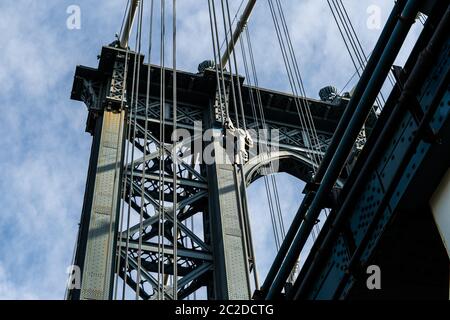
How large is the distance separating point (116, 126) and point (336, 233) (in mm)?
9599

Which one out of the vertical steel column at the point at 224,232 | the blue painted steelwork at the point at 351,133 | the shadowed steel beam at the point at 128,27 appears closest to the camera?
the blue painted steelwork at the point at 351,133

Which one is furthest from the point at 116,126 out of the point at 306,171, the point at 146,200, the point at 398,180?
the point at 398,180

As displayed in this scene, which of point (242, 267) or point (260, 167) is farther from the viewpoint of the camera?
point (260, 167)

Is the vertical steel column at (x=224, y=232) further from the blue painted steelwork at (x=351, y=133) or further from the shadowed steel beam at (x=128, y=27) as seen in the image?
the blue painted steelwork at (x=351, y=133)

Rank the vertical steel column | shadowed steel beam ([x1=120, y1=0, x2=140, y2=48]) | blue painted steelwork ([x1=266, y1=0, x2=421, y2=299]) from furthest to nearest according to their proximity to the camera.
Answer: shadowed steel beam ([x1=120, y1=0, x2=140, y2=48]) < the vertical steel column < blue painted steelwork ([x1=266, y1=0, x2=421, y2=299])

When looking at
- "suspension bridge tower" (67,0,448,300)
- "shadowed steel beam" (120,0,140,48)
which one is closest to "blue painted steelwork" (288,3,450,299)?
"suspension bridge tower" (67,0,448,300)

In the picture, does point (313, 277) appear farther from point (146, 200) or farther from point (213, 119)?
point (213, 119)

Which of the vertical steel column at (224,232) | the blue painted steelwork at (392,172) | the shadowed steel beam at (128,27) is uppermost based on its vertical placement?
the shadowed steel beam at (128,27)

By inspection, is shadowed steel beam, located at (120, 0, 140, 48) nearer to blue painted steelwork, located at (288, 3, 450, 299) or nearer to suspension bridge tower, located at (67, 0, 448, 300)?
suspension bridge tower, located at (67, 0, 448, 300)

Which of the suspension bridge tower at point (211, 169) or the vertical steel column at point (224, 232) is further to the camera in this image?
the vertical steel column at point (224, 232)

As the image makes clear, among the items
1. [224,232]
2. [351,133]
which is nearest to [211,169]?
[224,232]

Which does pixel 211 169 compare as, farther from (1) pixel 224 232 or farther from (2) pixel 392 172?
(2) pixel 392 172

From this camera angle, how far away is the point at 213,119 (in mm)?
18016

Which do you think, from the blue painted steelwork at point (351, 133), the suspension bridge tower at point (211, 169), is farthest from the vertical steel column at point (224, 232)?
the blue painted steelwork at point (351, 133)
